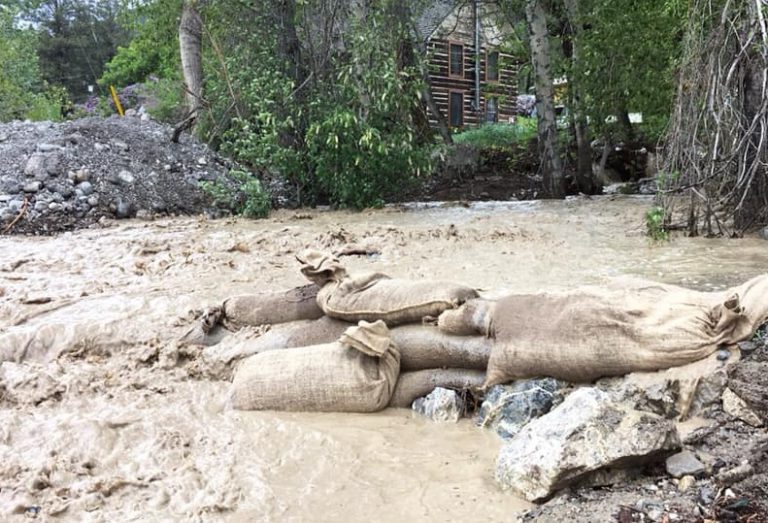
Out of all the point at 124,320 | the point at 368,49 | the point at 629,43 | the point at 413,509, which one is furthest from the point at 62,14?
the point at 413,509

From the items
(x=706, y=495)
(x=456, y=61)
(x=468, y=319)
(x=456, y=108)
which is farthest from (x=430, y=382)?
(x=456, y=61)

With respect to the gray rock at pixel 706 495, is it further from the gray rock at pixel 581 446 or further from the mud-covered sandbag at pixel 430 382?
the mud-covered sandbag at pixel 430 382

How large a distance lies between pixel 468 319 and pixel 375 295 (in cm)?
52

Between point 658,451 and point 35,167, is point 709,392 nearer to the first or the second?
point 658,451

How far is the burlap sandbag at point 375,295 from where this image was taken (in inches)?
128

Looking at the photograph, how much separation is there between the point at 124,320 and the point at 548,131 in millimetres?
8064

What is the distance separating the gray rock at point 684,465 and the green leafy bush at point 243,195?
731 cm

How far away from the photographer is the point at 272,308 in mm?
3729

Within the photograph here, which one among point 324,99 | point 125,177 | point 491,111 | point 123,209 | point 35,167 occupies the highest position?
point 491,111

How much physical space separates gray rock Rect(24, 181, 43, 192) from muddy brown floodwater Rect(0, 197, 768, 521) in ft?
7.13

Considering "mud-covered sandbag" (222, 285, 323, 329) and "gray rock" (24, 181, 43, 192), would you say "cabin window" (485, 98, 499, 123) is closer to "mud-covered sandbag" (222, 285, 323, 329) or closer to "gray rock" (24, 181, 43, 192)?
"gray rock" (24, 181, 43, 192)

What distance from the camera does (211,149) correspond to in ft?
38.0

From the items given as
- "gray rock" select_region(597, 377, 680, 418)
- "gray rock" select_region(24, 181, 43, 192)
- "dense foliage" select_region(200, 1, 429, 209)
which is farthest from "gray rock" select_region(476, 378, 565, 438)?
"gray rock" select_region(24, 181, 43, 192)

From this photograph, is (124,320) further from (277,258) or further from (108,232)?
(108,232)
